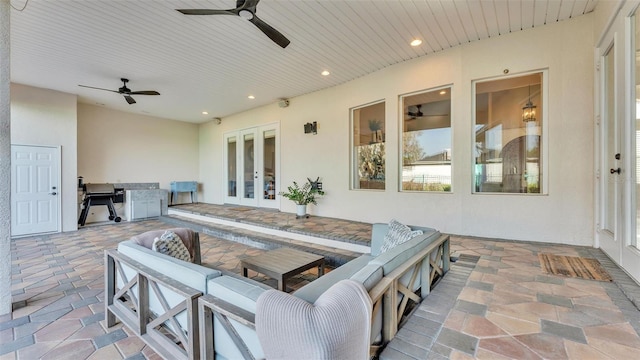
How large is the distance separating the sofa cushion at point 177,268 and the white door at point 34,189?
5.82 m

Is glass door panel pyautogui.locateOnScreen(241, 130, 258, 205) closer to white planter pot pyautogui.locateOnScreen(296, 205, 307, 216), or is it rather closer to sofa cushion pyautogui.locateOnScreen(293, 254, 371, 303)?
white planter pot pyautogui.locateOnScreen(296, 205, 307, 216)

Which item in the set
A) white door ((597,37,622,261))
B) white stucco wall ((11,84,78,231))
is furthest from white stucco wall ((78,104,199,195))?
white door ((597,37,622,261))

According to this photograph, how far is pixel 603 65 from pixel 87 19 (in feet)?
20.8

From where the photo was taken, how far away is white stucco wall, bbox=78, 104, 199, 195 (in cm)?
725

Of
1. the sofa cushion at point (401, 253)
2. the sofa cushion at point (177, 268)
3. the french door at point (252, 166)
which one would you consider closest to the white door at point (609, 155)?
the sofa cushion at point (401, 253)

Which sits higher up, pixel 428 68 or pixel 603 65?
pixel 428 68

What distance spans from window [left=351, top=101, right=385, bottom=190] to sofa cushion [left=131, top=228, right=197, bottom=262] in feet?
11.8

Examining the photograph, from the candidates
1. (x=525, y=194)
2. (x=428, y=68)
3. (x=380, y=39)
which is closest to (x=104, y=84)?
(x=380, y=39)

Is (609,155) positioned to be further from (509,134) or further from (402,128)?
(402,128)

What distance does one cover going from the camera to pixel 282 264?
9.64 feet

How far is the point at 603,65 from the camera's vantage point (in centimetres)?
325

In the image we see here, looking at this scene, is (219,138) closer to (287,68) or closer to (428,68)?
(287,68)

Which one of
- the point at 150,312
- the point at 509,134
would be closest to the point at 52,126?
the point at 150,312

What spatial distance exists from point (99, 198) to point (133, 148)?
178cm
